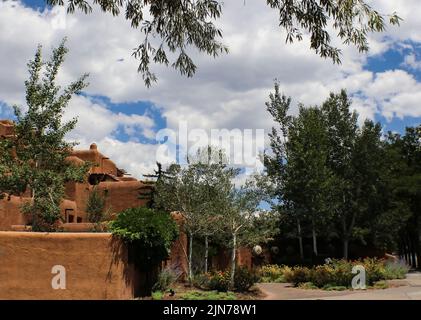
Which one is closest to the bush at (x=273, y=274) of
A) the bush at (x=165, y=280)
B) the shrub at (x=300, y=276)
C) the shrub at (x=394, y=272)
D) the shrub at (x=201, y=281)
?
the shrub at (x=300, y=276)

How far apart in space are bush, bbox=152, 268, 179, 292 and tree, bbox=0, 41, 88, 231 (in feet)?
15.4

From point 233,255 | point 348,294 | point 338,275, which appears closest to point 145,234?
point 233,255

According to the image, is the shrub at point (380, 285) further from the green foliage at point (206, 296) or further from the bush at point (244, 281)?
the green foliage at point (206, 296)

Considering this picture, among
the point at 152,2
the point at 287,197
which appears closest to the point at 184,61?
the point at 152,2

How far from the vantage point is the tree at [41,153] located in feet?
64.9

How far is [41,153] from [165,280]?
6834 mm

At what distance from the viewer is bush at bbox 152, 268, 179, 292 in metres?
18.4

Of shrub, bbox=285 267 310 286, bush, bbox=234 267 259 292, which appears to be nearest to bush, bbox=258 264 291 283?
shrub, bbox=285 267 310 286

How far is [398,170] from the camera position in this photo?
40500mm

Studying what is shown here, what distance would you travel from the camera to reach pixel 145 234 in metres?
16.9

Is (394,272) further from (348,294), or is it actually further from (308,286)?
(348,294)

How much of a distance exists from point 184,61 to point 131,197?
1033 inches
